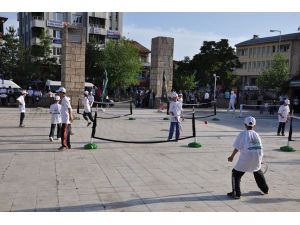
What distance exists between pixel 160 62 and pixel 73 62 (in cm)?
780

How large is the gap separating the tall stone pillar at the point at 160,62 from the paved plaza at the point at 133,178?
17988 millimetres

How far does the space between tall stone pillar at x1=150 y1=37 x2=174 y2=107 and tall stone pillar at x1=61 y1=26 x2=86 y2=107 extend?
6.75 metres

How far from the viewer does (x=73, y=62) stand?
1056 inches

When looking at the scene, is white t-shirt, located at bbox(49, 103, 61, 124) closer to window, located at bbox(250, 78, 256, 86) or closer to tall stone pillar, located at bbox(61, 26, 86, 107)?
tall stone pillar, located at bbox(61, 26, 86, 107)

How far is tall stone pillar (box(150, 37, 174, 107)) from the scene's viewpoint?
102 feet

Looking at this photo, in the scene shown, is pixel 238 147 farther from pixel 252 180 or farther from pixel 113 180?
pixel 113 180

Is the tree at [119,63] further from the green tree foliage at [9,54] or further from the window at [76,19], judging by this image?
the window at [76,19]

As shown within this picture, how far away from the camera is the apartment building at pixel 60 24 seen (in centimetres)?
6106

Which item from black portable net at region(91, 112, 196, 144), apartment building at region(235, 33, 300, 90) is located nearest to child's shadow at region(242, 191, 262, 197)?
black portable net at region(91, 112, 196, 144)

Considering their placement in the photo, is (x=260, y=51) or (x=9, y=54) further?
(x=260, y=51)

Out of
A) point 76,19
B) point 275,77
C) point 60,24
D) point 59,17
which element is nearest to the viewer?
point 275,77

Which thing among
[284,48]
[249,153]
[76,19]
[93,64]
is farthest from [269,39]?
[249,153]

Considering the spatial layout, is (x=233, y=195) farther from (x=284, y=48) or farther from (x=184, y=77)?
(x=284, y=48)

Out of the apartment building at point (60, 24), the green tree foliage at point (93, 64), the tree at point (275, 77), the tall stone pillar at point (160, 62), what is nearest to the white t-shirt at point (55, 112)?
the tall stone pillar at point (160, 62)
